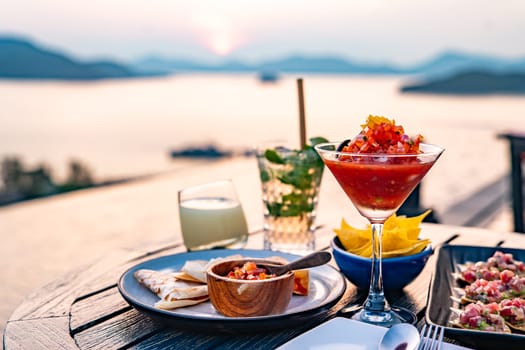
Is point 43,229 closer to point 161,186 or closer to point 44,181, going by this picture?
point 161,186

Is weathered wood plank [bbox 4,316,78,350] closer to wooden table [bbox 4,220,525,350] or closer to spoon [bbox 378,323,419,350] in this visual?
wooden table [bbox 4,220,525,350]

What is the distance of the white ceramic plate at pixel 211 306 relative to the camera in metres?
1.24

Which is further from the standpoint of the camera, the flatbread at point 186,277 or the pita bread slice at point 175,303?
the flatbread at point 186,277

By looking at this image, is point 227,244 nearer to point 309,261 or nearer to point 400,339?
point 309,261

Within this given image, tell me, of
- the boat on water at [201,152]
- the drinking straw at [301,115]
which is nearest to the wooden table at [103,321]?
the drinking straw at [301,115]

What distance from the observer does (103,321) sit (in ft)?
4.48

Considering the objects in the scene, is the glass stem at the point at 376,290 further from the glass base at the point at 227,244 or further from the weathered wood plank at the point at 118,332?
the glass base at the point at 227,244

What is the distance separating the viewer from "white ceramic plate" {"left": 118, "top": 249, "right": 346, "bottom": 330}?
1243mm

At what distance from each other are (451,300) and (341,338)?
0.42m

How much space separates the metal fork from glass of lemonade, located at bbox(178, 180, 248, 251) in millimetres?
780

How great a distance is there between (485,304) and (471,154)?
31.4 ft

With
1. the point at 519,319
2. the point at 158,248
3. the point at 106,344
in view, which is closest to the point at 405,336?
the point at 519,319

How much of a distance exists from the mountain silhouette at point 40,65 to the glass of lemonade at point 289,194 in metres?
33.8

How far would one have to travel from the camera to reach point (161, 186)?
294 inches
